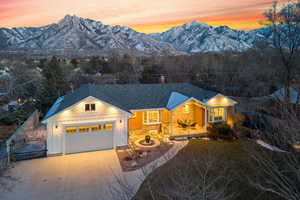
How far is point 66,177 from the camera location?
9922 millimetres

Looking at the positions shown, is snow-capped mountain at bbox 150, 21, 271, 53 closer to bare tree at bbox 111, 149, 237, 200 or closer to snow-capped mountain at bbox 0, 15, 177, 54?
snow-capped mountain at bbox 0, 15, 177, 54

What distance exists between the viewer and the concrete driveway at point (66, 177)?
8383 millimetres

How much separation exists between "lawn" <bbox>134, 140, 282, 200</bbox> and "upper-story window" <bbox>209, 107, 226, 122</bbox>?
2731 millimetres

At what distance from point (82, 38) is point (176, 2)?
92.0 meters

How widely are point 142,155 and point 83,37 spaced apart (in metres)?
111

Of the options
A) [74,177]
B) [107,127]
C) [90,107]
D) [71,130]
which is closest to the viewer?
[74,177]

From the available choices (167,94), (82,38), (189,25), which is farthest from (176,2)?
(189,25)

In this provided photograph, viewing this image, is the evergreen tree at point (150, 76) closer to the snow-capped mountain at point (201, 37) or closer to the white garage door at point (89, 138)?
the white garage door at point (89, 138)

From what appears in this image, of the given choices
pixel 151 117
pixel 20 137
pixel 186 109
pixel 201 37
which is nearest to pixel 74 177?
pixel 20 137

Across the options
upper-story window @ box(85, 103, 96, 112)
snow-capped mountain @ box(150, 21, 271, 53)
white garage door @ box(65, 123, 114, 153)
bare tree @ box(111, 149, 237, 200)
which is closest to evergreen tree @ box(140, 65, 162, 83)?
white garage door @ box(65, 123, 114, 153)

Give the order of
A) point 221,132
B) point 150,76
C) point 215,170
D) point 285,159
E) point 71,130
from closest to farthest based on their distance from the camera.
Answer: point 285,159, point 215,170, point 71,130, point 221,132, point 150,76

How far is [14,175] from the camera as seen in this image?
32.9 feet

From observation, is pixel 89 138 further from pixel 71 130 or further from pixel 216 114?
pixel 216 114

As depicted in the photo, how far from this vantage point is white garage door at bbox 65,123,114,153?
42.2 feet
